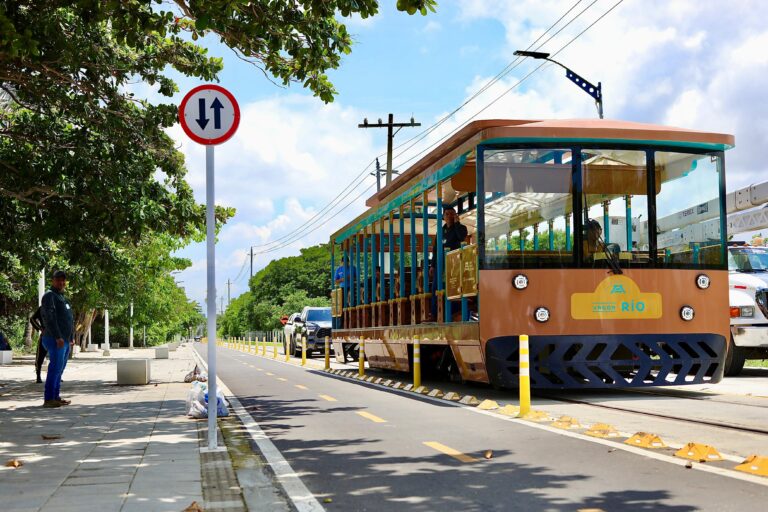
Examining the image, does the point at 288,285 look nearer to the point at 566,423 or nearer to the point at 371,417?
the point at 371,417

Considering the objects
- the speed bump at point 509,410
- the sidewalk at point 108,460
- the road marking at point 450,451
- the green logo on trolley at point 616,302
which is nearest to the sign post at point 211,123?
the sidewalk at point 108,460

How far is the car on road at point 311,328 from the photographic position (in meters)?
34.2

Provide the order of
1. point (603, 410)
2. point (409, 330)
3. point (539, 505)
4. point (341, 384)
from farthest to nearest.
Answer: point (341, 384)
point (409, 330)
point (603, 410)
point (539, 505)

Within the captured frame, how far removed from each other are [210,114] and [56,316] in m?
5.80

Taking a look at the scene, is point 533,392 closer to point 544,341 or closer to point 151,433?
point 544,341

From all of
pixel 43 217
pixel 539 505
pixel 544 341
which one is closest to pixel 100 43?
pixel 43 217

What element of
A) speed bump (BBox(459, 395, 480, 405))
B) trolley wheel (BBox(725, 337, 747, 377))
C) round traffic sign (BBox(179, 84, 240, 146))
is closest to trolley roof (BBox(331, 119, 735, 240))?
speed bump (BBox(459, 395, 480, 405))

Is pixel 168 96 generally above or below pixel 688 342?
above

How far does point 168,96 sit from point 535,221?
7.17 m

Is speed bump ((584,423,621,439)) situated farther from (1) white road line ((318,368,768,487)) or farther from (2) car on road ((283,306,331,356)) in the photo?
(2) car on road ((283,306,331,356))

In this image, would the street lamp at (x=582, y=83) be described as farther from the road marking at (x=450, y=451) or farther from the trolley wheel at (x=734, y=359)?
the road marking at (x=450, y=451)

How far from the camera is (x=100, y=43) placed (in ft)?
45.2

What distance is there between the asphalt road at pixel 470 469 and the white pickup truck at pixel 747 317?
755 cm

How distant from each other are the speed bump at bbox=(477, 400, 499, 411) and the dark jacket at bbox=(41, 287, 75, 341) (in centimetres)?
582
